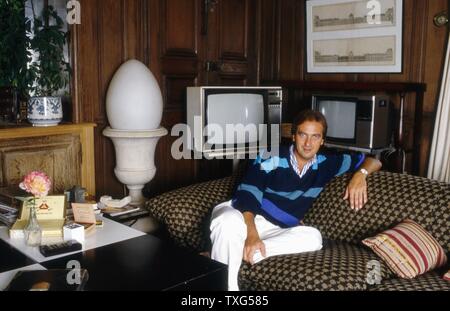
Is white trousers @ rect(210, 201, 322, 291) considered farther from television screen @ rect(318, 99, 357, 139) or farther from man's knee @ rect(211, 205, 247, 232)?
television screen @ rect(318, 99, 357, 139)

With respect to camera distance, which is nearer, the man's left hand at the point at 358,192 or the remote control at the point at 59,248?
the remote control at the point at 59,248

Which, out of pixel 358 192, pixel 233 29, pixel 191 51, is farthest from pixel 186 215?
pixel 233 29

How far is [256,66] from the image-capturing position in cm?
399

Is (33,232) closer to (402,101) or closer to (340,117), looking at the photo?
(340,117)

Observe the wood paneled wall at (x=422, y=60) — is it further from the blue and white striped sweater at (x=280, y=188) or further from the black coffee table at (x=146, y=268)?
the black coffee table at (x=146, y=268)

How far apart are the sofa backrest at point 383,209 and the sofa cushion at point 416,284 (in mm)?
249

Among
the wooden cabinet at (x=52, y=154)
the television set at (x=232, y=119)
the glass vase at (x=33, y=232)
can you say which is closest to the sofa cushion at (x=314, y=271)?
the glass vase at (x=33, y=232)

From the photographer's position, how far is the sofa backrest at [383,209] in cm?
204

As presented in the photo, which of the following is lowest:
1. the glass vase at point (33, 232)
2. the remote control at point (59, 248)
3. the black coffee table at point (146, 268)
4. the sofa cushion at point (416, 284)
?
the sofa cushion at point (416, 284)

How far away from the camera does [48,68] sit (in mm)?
2801

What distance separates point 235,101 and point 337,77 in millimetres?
830

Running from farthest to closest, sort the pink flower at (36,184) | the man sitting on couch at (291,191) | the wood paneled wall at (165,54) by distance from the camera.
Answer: the wood paneled wall at (165,54), the man sitting on couch at (291,191), the pink flower at (36,184)

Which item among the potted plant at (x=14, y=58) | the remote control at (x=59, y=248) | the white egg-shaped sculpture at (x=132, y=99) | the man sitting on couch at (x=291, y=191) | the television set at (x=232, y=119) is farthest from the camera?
the television set at (x=232, y=119)

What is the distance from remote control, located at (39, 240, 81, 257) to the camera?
5.30ft
